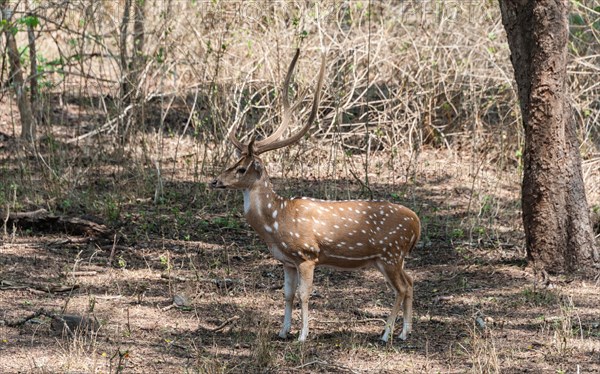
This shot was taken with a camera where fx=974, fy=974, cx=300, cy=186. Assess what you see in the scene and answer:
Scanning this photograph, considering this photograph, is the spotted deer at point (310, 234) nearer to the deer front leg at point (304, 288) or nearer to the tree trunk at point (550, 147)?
the deer front leg at point (304, 288)

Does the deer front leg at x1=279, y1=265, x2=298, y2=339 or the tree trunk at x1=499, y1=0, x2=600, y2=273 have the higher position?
the tree trunk at x1=499, y1=0, x2=600, y2=273

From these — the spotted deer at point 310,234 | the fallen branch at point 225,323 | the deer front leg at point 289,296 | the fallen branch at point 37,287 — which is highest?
the spotted deer at point 310,234

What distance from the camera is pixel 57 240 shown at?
9.94 m

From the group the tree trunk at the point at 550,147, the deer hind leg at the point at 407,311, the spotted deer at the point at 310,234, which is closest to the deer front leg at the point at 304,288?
the spotted deer at the point at 310,234

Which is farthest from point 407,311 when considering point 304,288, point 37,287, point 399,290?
point 37,287

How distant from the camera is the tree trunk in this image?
29.8 feet

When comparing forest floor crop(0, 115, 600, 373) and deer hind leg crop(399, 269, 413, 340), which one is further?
deer hind leg crop(399, 269, 413, 340)

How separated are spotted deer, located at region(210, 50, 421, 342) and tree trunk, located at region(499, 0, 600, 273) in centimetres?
202

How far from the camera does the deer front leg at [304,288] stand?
7406 mm

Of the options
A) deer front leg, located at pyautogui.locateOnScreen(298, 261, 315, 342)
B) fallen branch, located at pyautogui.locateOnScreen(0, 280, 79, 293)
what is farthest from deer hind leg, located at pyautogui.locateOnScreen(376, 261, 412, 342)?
fallen branch, located at pyautogui.locateOnScreen(0, 280, 79, 293)

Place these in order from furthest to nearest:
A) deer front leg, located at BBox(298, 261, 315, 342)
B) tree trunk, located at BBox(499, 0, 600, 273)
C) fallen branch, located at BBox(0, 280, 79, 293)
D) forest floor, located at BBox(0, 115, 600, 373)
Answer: tree trunk, located at BBox(499, 0, 600, 273) → fallen branch, located at BBox(0, 280, 79, 293) → deer front leg, located at BBox(298, 261, 315, 342) → forest floor, located at BBox(0, 115, 600, 373)

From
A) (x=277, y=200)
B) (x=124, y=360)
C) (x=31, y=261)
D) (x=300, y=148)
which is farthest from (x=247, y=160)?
(x=300, y=148)

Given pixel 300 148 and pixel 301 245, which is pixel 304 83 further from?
pixel 301 245

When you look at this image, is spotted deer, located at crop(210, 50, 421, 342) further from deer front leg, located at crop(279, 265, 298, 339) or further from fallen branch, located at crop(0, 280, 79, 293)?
fallen branch, located at crop(0, 280, 79, 293)
